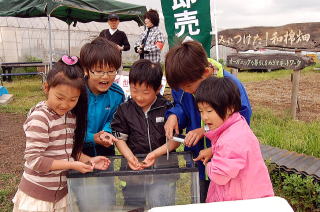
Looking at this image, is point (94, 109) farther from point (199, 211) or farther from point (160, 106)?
point (199, 211)

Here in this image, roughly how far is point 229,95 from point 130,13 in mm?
7254

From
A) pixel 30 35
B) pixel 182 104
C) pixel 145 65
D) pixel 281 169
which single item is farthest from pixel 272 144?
pixel 30 35

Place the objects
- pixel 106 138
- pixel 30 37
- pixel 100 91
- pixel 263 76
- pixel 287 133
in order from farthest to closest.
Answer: pixel 30 37 → pixel 263 76 → pixel 287 133 → pixel 100 91 → pixel 106 138

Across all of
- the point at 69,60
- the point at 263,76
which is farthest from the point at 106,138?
the point at 263,76

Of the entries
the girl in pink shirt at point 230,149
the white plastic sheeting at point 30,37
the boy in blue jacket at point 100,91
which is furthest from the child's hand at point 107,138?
the white plastic sheeting at point 30,37

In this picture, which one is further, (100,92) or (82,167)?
(100,92)

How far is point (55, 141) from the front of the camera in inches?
60.4

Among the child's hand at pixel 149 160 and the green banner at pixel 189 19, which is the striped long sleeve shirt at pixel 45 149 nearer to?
the child's hand at pixel 149 160

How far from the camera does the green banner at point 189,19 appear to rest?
3.82 m

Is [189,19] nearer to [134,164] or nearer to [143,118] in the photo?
[143,118]

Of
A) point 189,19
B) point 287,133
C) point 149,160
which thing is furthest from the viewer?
point 287,133

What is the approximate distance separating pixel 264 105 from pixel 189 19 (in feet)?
10.8

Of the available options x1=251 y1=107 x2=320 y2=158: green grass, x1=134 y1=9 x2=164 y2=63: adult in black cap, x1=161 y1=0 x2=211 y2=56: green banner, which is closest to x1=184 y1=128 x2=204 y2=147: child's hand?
x1=251 y1=107 x2=320 y2=158: green grass

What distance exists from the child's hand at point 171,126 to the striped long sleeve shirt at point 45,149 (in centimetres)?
47
